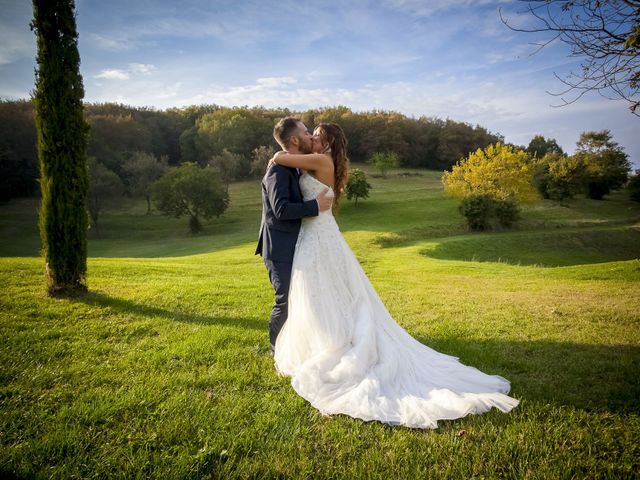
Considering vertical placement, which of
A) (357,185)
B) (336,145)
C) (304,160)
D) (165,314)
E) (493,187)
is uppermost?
(493,187)

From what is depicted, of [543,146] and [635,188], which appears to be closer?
[635,188]

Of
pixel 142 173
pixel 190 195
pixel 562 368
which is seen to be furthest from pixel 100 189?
pixel 562 368

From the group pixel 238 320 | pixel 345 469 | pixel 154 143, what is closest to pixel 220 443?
pixel 345 469

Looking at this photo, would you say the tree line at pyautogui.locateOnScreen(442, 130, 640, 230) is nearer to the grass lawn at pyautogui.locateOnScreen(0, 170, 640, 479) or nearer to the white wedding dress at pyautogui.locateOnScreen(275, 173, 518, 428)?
the grass lawn at pyautogui.locateOnScreen(0, 170, 640, 479)

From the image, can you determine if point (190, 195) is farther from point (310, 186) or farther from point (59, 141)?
point (310, 186)

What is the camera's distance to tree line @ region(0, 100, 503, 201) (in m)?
68.1

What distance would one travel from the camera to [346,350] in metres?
4.69

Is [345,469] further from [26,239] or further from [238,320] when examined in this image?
[26,239]

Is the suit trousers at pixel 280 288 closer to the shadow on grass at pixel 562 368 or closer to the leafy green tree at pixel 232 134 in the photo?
the shadow on grass at pixel 562 368

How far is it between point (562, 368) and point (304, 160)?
4728 mm

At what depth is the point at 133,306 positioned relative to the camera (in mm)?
7684

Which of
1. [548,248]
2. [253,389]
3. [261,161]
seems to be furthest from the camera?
[261,161]

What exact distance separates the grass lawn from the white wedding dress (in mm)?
180

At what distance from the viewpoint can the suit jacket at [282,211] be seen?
4707 mm
